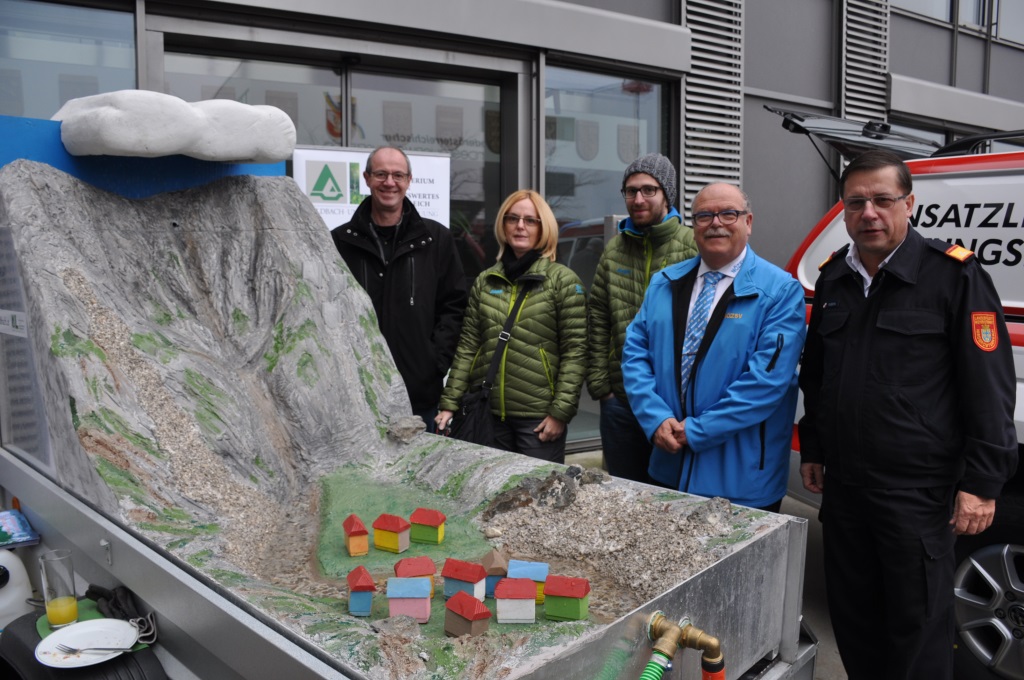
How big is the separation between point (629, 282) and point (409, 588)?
1.99 metres

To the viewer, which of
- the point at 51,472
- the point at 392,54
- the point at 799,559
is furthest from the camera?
the point at 392,54

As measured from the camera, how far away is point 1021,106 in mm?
10492

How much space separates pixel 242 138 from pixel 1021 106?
10.7 metres

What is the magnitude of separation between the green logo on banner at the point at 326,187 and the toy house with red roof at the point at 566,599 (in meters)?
3.75

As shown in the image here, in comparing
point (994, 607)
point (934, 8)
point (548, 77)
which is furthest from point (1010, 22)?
point (994, 607)

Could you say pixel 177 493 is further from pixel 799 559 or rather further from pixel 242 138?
pixel 799 559

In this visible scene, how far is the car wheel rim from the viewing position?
302 centimetres

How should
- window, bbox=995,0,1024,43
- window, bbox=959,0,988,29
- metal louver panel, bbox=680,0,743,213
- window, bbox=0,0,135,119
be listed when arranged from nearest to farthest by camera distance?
window, bbox=0,0,135,119, metal louver panel, bbox=680,0,743,213, window, bbox=959,0,988,29, window, bbox=995,0,1024,43

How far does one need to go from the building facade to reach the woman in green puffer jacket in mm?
2728

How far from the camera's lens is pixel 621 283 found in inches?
143

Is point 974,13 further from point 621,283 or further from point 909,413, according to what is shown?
point 909,413

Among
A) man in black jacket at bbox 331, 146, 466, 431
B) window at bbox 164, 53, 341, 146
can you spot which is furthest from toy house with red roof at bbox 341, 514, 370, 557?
window at bbox 164, 53, 341, 146

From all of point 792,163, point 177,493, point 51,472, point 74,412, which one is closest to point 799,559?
point 177,493

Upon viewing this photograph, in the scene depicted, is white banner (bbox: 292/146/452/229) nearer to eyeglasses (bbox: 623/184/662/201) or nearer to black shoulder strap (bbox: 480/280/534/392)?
black shoulder strap (bbox: 480/280/534/392)
